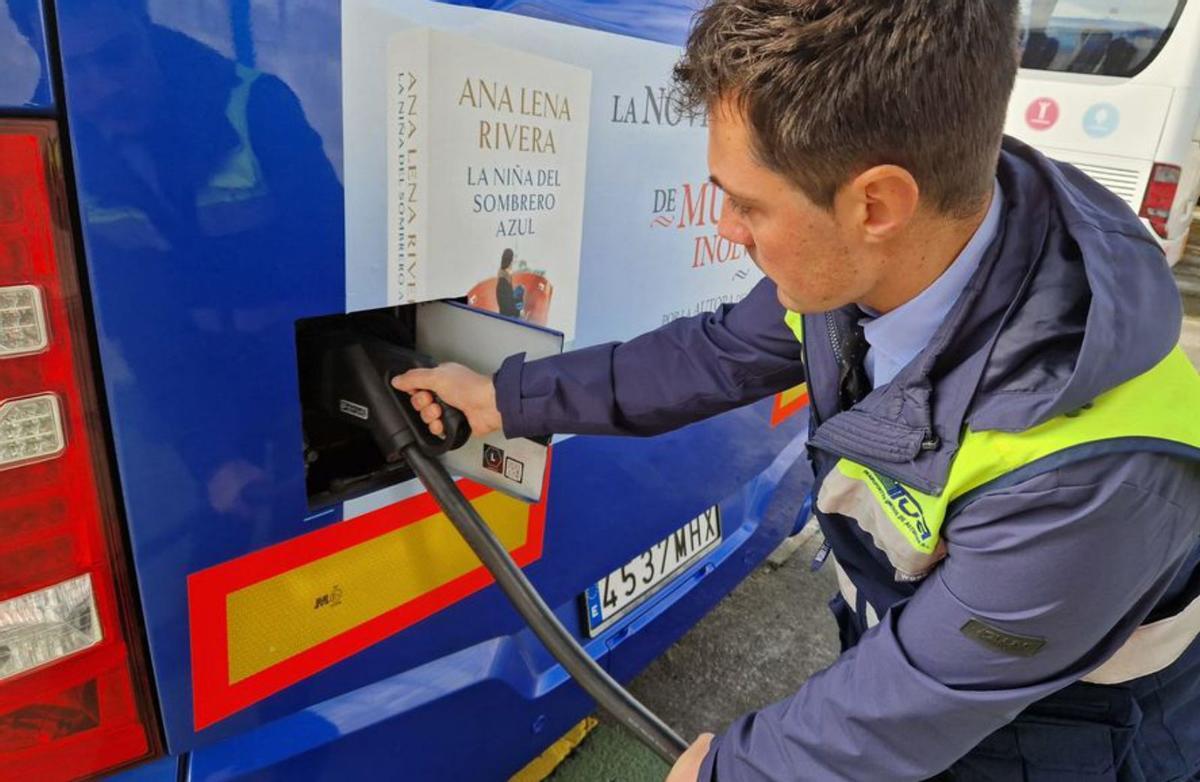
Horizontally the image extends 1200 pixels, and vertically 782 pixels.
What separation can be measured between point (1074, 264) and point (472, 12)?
834 mm

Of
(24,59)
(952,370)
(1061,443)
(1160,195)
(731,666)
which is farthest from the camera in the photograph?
(1160,195)

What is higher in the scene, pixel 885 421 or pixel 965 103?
pixel 965 103

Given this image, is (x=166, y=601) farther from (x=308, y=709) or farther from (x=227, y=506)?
(x=308, y=709)

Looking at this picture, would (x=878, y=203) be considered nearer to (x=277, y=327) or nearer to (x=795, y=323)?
(x=795, y=323)

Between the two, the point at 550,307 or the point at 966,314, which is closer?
the point at 966,314

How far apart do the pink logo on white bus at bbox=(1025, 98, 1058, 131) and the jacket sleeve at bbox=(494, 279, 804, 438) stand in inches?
267

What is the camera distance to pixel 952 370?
3.59 ft

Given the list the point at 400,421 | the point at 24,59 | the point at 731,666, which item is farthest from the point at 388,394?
the point at 731,666

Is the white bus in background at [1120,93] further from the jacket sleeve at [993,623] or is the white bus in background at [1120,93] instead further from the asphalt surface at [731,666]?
the jacket sleeve at [993,623]

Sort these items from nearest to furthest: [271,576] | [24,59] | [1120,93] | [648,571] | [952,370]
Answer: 1. [24,59]
2. [952,370]
3. [271,576]
4. [648,571]
5. [1120,93]

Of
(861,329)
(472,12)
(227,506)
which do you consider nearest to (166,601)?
(227,506)

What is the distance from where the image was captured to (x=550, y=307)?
1.59m

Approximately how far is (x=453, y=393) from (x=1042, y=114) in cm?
726

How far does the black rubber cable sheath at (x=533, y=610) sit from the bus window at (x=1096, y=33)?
6.68m
